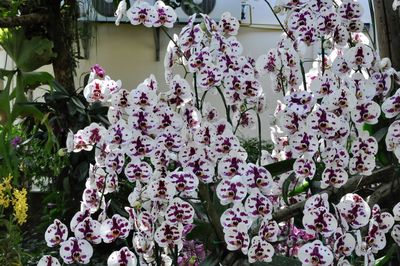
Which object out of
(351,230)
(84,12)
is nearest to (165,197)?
(351,230)

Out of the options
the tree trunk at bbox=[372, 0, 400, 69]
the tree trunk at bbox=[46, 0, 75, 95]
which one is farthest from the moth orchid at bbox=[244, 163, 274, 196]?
the tree trunk at bbox=[46, 0, 75, 95]

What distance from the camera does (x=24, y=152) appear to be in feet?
9.20

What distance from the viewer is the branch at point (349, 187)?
3.07 feet

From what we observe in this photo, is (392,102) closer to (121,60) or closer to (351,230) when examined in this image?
(351,230)

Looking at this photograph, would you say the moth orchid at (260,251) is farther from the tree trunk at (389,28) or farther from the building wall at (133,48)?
the building wall at (133,48)

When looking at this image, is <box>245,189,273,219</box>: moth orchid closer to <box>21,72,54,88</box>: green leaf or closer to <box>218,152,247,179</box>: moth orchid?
<box>218,152,247,179</box>: moth orchid

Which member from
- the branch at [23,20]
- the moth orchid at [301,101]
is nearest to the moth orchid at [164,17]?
the moth orchid at [301,101]

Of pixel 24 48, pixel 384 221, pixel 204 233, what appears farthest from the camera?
pixel 24 48

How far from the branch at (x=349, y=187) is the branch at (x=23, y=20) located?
1.79m

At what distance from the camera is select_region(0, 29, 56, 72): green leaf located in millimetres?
2441

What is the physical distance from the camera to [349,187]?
3.15ft

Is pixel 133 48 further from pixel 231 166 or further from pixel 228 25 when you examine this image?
pixel 231 166

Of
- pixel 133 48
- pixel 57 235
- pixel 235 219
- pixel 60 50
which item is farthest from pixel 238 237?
pixel 133 48

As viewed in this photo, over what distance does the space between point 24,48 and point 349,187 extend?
6.11ft
